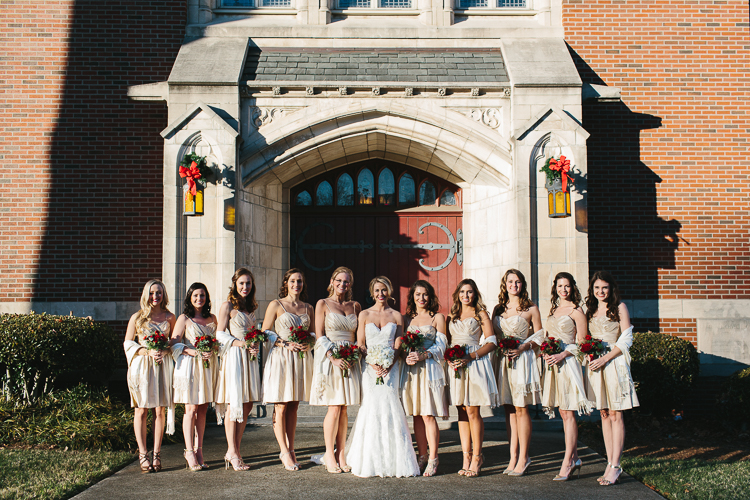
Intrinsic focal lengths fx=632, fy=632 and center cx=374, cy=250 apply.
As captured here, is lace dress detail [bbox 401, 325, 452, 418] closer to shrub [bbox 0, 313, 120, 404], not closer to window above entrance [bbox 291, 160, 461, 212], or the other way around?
shrub [bbox 0, 313, 120, 404]

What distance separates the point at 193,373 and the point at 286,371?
2.80ft

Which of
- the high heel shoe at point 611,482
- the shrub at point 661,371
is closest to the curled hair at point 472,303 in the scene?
the high heel shoe at point 611,482

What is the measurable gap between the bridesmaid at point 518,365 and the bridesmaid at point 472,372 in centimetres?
15

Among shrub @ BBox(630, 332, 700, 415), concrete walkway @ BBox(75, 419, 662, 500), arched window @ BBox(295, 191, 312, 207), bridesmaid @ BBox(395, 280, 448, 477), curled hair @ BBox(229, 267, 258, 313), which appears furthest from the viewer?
arched window @ BBox(295, 191, 312, 207)

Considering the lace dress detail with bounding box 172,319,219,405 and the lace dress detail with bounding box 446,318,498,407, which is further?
the lace dress detail with bounding box 172,319,219,405

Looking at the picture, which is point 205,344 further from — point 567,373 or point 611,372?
point 611,372

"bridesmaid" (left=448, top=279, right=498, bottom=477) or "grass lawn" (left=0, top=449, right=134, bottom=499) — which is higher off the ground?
"bridesmaid" (left=448, top=279, right=498, bottom=477)

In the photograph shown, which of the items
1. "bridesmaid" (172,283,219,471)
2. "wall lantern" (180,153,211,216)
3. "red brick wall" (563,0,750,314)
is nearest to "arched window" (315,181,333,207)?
"wall lantern" (180,153,211,216)

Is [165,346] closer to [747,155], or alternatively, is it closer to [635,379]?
[635,379]

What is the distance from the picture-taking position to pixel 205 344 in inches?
223

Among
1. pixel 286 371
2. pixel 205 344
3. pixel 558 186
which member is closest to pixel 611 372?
pixel 286 371

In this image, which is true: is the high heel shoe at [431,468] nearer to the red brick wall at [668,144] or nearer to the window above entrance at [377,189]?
the red brick wall at [668,144]

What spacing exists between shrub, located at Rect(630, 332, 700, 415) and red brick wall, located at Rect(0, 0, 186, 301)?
680 centimetres

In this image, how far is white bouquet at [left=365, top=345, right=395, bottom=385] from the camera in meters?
5.43
